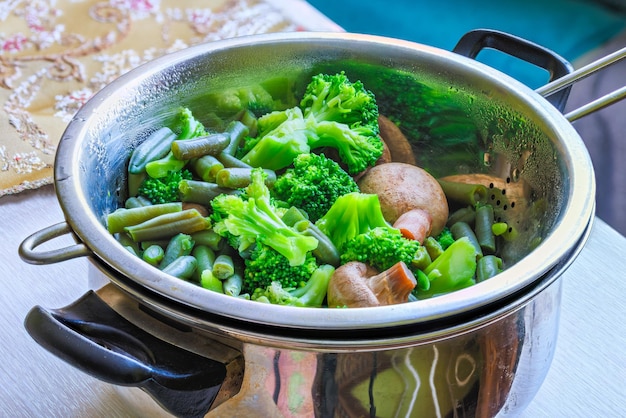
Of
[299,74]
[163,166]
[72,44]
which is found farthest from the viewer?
[72,44]

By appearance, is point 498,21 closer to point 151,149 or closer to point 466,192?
point 466,192

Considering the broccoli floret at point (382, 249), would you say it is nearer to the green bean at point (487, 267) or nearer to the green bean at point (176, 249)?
the green bean at point (487, 267)

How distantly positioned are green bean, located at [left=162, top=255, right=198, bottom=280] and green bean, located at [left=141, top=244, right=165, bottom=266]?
22mm

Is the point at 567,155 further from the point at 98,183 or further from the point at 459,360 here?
the point at 98,183

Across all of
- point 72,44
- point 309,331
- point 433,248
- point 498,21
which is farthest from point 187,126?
point 498,21

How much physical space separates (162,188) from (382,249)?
0.33 m

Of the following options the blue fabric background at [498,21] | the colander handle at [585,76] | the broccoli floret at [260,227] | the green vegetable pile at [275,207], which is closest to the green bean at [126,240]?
the green vegetable pile at [275,207]

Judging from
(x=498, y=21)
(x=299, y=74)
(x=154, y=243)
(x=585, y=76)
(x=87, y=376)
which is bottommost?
(x=498, y=21)

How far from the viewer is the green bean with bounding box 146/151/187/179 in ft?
3.02

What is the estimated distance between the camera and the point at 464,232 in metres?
0.94

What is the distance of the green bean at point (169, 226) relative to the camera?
2.77ft

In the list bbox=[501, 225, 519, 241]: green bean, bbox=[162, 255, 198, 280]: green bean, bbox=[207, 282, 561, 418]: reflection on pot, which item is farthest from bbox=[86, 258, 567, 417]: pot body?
bbox=[501, 225, 519, 241]: green bean

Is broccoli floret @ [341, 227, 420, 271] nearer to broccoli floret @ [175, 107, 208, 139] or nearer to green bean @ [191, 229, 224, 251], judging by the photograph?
green bean @ [191, 229, 224, 251]

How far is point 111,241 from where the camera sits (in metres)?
0.64
